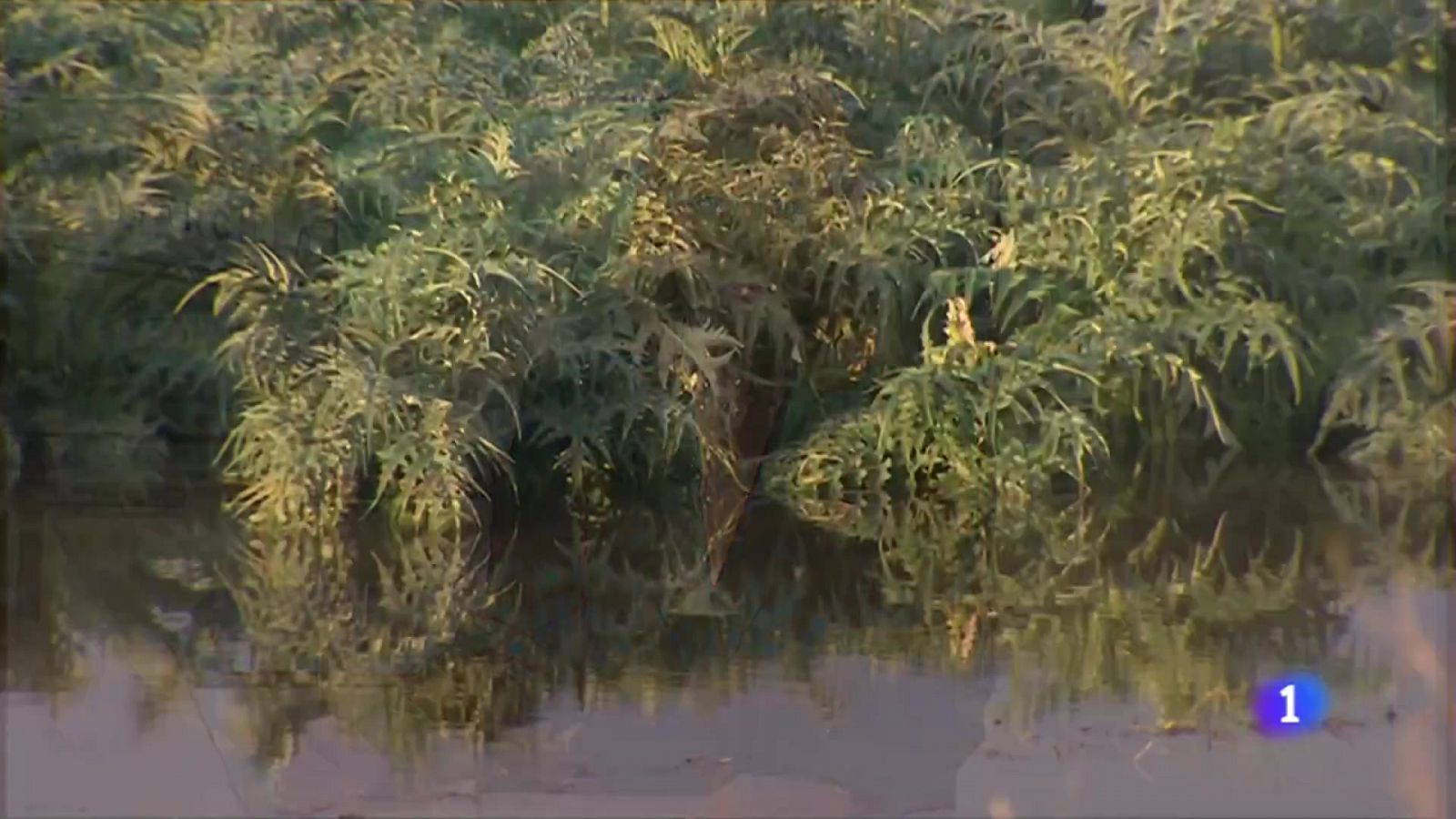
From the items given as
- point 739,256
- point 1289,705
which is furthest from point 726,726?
point 739,256

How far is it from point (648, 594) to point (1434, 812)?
227cm

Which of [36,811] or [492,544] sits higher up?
[492,544]

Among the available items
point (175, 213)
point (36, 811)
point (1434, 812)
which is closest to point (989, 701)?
point (1434, 812)

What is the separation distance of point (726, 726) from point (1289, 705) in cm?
138

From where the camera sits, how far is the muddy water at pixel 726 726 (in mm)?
3469

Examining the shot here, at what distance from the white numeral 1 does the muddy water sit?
9 centimetres

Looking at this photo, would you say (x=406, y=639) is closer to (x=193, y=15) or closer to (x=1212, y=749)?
(x=1212, y=749)

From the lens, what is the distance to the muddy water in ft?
11.4

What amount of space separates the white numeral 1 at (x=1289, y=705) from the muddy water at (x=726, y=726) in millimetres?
92

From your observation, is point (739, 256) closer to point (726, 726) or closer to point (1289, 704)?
point (726, 726)

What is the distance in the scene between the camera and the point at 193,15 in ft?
22.9

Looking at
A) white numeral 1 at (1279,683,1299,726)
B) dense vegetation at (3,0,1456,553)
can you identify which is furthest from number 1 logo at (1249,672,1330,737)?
dense vegetation at (3,0,1456,553)

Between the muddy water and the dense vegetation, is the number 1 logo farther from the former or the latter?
the dense vegetation

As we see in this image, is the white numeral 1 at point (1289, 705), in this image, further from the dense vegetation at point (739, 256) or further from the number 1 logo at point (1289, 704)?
the dense vegetation at point (739, 256)
